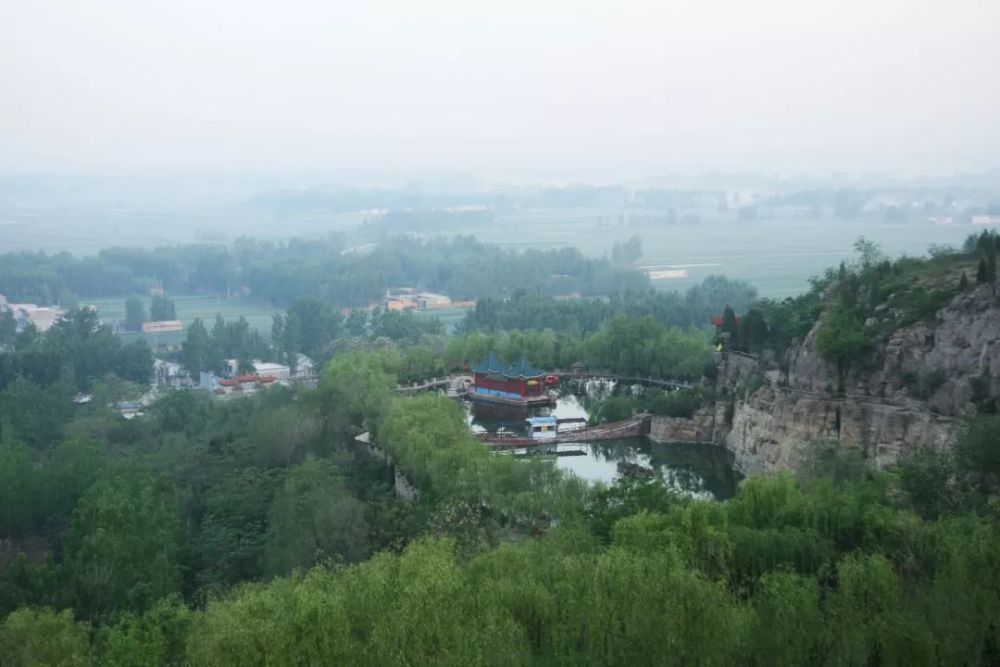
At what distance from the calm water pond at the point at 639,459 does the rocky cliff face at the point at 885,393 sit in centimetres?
45

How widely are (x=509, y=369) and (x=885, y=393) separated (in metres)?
7.81

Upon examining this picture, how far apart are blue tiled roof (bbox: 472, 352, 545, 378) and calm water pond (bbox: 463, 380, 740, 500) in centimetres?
78

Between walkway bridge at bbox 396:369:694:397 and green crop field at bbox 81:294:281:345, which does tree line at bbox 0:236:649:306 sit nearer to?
green crop field at bbox 81:294:281:345

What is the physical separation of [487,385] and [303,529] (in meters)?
9.69

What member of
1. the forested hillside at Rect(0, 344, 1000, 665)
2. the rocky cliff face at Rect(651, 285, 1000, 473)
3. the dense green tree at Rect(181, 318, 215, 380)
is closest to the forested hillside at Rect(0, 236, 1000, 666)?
the forested hillside at Rect(0, 344, 1000, 665)

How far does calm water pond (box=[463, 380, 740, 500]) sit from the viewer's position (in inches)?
555

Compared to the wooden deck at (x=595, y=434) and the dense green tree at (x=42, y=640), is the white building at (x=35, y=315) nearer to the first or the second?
the wooden deck at (x=595, y=434)

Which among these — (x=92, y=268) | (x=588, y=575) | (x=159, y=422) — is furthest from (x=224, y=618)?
(x=92, y=268)

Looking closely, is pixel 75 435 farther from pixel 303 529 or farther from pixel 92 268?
pixel 92 268

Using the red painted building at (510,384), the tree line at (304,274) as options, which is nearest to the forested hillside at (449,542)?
the red painted building at (510,384)

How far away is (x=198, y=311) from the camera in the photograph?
35469 mm

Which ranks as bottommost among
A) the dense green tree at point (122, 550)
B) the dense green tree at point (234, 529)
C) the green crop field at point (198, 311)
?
the green crop field at point (198, 311)

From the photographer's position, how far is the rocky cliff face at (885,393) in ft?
39.0

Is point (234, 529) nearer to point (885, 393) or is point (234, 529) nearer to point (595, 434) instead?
point (595, 434)
